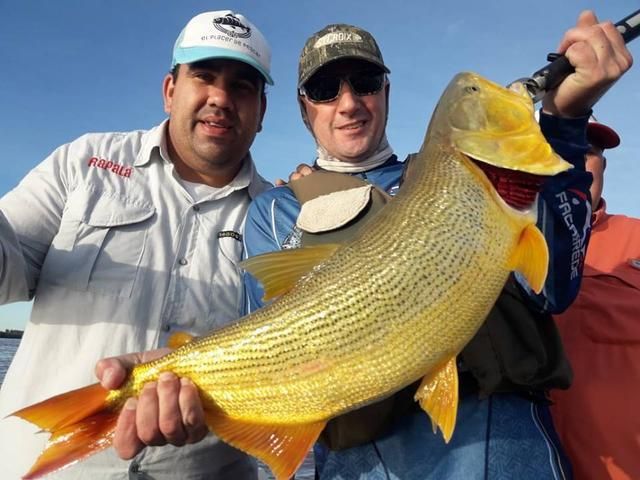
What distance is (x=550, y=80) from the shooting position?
3.03m

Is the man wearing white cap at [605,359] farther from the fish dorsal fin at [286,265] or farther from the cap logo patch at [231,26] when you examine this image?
the cap logo patch at [231,26]

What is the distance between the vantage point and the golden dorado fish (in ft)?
8.68

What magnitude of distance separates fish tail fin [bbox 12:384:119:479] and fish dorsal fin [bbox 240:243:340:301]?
1.11 metres

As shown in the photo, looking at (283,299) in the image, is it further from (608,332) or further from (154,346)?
(608,332)

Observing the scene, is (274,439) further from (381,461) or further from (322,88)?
(322,88)

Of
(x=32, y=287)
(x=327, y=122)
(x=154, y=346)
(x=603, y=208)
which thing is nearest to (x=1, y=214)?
(x=32, y=287)

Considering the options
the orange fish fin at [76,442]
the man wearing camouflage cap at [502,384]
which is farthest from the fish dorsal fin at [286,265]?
the orange fish fin at [76,442]

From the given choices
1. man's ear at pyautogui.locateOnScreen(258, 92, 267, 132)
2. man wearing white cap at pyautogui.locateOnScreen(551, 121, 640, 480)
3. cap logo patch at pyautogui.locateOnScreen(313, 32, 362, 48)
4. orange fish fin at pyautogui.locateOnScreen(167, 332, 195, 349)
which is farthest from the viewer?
man's ear at pyautogui.locateOnScreen(258, 92, 267, 132)

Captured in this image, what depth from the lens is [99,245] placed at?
4.68 metres

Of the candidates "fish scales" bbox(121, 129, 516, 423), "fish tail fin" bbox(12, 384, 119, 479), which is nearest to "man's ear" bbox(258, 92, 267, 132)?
"fish scales" bbox(121, 129, 516, 423)

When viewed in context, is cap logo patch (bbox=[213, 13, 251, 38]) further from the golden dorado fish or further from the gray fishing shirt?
the golden dorado fish

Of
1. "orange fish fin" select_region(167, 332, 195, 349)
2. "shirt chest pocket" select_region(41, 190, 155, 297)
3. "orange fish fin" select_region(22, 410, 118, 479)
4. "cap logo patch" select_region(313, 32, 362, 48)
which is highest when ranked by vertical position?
"cap logo patch" select_region(313, 32, 362, 48)

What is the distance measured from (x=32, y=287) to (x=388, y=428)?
323 centimetres

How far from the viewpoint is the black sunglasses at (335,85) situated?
4230 mm
